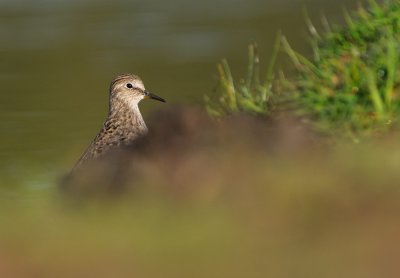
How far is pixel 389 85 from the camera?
8680 mm

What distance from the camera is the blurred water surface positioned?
42.8 feet

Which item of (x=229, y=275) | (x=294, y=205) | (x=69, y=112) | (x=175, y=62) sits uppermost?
(x=175, y=62)

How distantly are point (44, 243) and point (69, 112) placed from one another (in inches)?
308

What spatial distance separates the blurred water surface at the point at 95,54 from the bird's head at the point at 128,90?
27.8 inches

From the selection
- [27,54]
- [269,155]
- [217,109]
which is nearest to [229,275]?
[269,155]

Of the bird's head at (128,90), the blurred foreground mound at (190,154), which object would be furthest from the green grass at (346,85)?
the bird's head at (128,90)

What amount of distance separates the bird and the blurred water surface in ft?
2.34

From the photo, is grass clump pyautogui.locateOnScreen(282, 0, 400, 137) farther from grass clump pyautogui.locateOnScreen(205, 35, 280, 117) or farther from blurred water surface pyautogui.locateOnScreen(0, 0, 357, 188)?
blurred water surface pyautogui.locateOnScreen(0, 0, 357, 188)

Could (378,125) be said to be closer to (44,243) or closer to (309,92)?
(309,92)

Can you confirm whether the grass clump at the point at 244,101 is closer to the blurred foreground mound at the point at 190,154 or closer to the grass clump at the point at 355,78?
the grass clump at the point at 355,78

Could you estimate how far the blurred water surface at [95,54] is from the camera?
13039mm

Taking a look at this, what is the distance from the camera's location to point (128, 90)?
11.4 m

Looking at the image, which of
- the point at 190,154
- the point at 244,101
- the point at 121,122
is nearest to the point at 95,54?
the point at 121,122

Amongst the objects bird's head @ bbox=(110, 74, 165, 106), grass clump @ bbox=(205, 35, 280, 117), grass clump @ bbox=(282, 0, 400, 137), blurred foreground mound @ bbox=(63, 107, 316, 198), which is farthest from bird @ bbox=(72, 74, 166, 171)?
grass clump @ bbox=(282, 0, 400, 137)
